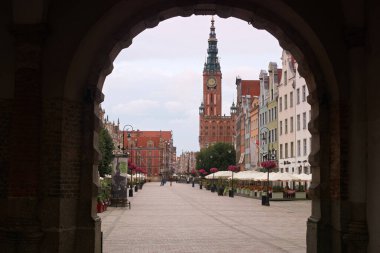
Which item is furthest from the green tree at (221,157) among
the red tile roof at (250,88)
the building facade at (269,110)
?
the building facade at (269,110)

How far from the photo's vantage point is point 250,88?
108438mm

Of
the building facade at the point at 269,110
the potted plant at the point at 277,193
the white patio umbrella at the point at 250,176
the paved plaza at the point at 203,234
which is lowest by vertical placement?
the paved plaza at the point at 203,234

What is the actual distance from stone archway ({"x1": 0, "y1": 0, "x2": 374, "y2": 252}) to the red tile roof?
95.1m

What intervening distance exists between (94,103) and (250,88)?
9744 cm

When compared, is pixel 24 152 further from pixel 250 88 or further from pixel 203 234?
pixel 250 88

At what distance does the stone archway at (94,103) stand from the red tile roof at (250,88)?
312 ft

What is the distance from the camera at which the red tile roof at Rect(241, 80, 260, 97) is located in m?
107

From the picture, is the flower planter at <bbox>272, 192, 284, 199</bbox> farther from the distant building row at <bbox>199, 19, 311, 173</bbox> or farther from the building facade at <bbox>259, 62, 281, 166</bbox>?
the building facade at <bbox>259, 62, 281, 166</bbox>

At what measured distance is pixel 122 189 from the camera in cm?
3444

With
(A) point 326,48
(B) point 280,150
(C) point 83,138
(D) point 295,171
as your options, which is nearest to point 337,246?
(A) point 326,48

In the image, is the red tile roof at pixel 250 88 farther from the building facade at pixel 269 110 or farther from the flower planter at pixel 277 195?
the flower planter at pixel 277 195

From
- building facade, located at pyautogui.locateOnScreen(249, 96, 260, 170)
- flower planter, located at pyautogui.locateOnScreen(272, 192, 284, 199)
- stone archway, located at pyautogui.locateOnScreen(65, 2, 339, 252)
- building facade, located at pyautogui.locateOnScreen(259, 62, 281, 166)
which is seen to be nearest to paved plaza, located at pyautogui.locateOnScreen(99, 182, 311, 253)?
stone archway, located at pyautogui.locateOnScreen(65, 2, 339, 252)

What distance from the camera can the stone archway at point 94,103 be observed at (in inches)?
432

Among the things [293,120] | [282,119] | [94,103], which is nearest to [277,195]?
[293,120]
